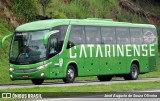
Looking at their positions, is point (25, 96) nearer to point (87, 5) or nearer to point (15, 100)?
point (15, 100)

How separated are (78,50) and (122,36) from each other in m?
5.26

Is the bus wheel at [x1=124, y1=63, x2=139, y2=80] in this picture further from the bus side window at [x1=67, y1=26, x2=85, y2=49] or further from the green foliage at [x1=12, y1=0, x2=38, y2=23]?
the green foliage at [x1=12, y1=0, x2=38, y2=23]

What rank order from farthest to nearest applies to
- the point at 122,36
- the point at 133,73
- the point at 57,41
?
1. the point at 133,73
2. the point at 122,36
3. the point at 57,41

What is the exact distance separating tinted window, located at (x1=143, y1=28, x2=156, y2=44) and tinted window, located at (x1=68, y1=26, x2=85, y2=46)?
24.3 ft

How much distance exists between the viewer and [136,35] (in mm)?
37438

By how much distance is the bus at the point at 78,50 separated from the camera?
96.3 ft

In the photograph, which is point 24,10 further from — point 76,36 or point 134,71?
point 76,36

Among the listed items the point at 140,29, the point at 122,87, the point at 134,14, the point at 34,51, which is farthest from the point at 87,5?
the point at 122,87

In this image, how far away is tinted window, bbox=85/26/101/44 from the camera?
3268 centimetres

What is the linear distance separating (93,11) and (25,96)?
3927 cm

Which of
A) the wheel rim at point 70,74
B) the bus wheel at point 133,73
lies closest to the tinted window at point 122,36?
the bus wheel at point 133,73

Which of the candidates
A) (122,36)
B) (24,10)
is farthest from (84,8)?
(122,36)

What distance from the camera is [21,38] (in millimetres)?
30172

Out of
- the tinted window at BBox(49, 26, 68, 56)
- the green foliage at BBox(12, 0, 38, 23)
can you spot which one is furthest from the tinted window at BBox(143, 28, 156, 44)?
the green foliage at BBox(12, 0, 38, 23)
